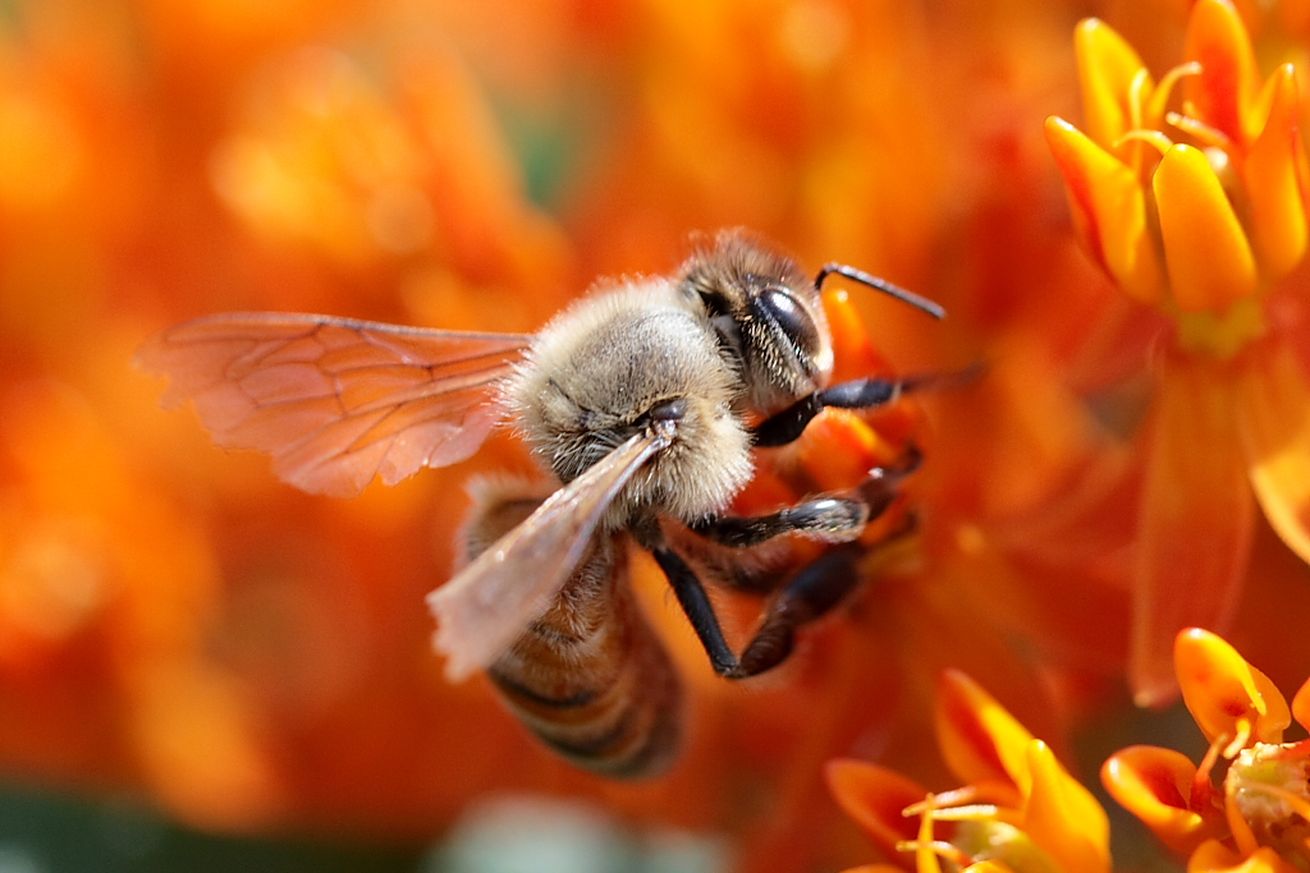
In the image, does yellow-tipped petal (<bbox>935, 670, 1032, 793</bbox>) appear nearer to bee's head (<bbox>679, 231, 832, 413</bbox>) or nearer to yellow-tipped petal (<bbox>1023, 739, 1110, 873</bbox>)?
yellow-tipped petal (<bbox>1023, 739, 1110, 873</bbox>)

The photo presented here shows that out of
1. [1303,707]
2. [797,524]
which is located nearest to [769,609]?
[797,524]

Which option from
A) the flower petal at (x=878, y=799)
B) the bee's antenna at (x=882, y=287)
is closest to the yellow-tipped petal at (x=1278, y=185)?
the bee's antenna at (x=882, y=287)

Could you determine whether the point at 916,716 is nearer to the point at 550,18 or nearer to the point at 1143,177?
the point at 1143,177

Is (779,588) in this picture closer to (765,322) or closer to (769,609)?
(769,609)

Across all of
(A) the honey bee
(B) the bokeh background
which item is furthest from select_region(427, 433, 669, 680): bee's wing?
(B) the bokeh background

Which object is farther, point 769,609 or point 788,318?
point 769,609
